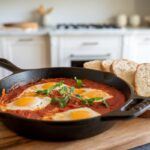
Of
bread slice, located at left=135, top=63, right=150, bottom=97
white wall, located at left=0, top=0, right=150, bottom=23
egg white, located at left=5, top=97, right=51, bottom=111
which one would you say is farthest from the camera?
white wall, located at left=0, top=0, right=150, bottom=23

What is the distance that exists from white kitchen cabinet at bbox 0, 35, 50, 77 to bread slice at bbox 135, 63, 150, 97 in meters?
1.88

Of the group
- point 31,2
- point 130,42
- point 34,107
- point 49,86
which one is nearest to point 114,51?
point 130,42

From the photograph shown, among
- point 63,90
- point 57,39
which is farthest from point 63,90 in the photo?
point 57,39

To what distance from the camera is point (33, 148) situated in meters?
0.78

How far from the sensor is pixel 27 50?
293cm

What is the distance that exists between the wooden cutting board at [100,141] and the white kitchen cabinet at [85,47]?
2.05 m

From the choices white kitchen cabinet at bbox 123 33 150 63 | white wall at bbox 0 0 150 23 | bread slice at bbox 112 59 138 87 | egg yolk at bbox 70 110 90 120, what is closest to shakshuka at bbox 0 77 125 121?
egg yolk at bbox 70 110 90 120

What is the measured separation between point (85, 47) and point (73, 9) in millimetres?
772

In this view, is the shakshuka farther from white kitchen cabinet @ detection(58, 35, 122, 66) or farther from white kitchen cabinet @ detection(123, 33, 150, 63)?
white kitchen cabinet @ detection(123, 33, 150, 63)

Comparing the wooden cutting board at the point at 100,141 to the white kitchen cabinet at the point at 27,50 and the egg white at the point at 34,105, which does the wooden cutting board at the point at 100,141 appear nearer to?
the egg white at the point at 34,105

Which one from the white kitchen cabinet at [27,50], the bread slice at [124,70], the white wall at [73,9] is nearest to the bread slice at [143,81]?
the bread slice at [124,70]

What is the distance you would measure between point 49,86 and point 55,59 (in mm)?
1807

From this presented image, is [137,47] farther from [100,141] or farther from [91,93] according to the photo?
[100,141]

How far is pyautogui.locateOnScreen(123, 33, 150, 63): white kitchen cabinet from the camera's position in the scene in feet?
9.76
